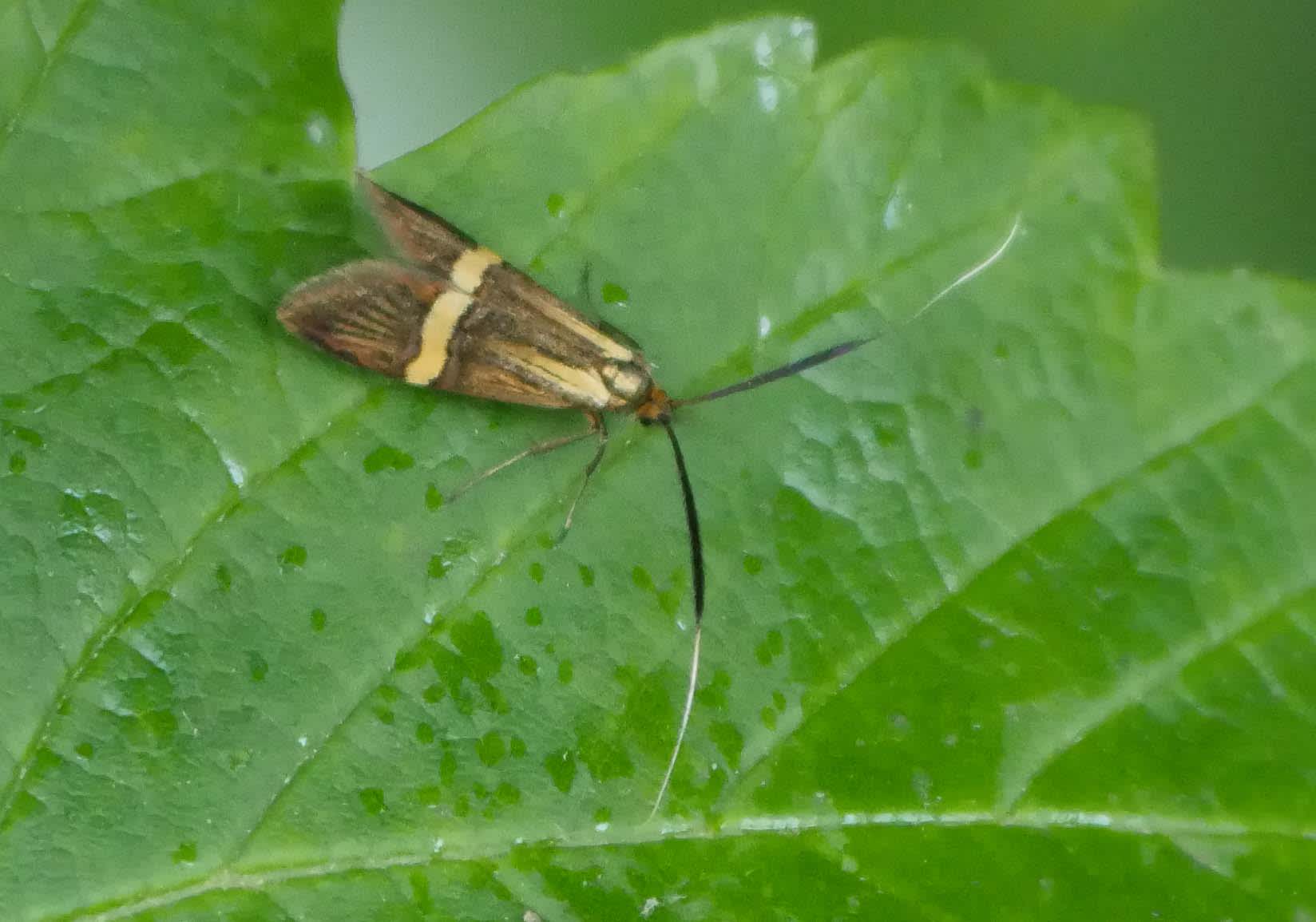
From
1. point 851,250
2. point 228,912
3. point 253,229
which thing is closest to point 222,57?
point 253,229

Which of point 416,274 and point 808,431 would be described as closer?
point 808,431

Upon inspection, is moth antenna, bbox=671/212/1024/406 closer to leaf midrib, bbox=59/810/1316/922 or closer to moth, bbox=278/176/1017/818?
moth, bbox=278/176/1017/818

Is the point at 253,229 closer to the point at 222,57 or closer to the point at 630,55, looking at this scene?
the point at 222,57

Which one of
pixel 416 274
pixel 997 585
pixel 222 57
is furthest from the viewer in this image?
pixel 416 274

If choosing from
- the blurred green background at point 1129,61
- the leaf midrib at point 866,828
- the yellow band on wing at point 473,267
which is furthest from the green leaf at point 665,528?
the blurred green background at point 1129,61

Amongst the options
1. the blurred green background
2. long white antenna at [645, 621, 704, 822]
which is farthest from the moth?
the blurred green background
